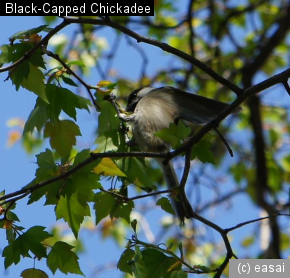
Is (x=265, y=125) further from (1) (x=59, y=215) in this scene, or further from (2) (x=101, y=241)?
(1) (x=59, y=215)

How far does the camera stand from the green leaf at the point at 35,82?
2.07m

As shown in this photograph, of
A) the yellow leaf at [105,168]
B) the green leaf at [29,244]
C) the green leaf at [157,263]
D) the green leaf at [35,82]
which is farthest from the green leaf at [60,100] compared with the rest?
the green leaf at [157,263]

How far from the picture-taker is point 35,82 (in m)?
2.08

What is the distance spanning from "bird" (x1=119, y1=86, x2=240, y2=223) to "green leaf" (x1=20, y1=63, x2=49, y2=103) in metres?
0.62

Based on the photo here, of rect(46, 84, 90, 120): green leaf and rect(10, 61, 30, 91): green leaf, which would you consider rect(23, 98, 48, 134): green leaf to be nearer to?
rect(46, 84, 90, 120): green leaf

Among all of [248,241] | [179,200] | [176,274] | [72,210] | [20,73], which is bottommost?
[176,274]

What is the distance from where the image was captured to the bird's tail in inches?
84.2

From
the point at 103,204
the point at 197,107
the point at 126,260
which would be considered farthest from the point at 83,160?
the point at 197,107

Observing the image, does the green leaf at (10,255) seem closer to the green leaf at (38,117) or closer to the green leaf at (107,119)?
the green leaf at (38,117)

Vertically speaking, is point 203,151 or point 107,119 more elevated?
point 107,119

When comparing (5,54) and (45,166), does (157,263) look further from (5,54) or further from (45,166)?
(5,54)

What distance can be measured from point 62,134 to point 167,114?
606 millimetres

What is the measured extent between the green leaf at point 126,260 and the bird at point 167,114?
0.58 m

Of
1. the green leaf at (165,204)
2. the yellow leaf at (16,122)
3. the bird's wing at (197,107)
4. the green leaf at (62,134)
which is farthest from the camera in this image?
the yellow leaf at (16,122)
